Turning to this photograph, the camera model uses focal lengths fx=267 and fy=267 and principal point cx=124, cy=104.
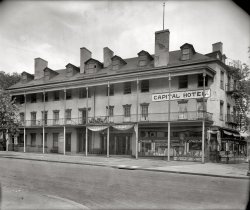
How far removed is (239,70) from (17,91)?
2490 cm

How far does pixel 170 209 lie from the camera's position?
19.1ft

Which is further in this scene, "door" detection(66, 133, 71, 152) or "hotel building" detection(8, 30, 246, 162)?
"door" detection(66, 133, 71, 152)

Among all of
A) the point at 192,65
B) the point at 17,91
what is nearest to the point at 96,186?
the point at 192,65

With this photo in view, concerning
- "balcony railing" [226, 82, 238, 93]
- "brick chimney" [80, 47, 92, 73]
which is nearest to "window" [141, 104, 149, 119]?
"balcony railing" [226, 82, 238, 93]

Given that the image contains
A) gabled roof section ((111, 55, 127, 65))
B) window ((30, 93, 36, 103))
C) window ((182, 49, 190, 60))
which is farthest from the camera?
window ((30, 93, 36, 103))

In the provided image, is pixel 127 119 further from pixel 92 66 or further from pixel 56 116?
pixel 56 116

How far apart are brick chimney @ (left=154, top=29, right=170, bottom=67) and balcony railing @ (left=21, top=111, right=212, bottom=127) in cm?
496

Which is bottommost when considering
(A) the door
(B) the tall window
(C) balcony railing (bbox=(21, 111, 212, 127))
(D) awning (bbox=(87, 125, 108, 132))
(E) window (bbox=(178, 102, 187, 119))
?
(A) the door

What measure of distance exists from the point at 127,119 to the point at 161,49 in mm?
7468

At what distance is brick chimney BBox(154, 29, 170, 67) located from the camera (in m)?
25.0

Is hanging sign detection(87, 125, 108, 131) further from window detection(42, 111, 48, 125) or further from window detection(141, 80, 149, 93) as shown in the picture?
window detection(42, 111, 48, 125)

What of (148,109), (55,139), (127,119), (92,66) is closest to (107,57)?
(92,66)

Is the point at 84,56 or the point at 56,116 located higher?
the point at 84,56

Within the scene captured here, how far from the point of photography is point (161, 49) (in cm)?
2520
